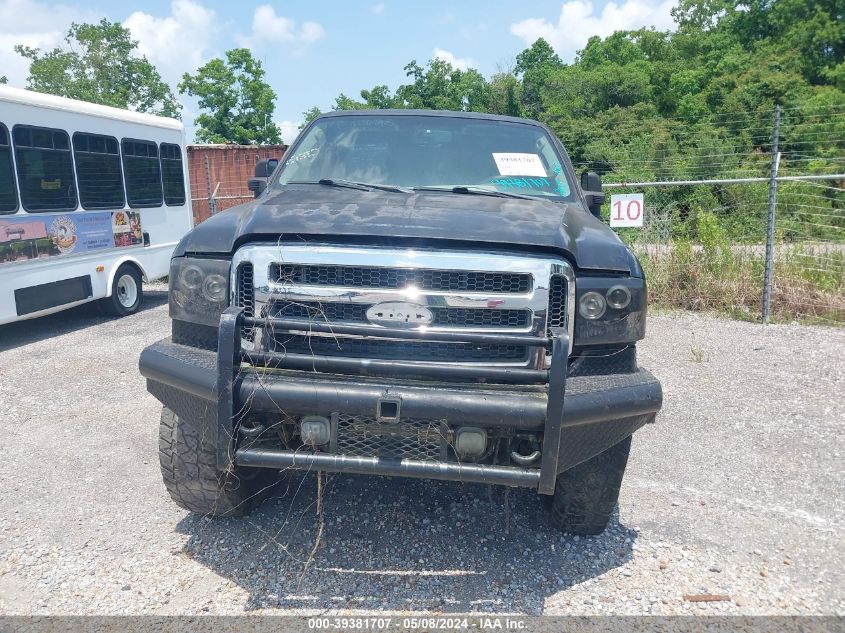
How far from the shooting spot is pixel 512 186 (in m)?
4.19

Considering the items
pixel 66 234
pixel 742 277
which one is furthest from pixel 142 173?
pixel 742 277

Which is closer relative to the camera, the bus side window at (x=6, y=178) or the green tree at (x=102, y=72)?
the bus side window at (x=6, y=178)

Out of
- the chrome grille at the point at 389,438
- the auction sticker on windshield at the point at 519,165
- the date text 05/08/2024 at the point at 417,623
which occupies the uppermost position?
the auction sticker on windshield at the point at 519,165

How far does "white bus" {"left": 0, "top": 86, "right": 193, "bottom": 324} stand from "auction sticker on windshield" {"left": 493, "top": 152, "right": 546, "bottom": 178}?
636 cm

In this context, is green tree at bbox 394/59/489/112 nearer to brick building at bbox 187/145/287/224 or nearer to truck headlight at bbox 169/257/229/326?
brick building at bbox 187/145/287/224

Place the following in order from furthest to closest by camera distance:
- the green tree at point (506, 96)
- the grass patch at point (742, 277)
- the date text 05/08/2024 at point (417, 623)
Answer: the green tree at point (506, 96)
the grass patch at point (742, 277)
the date text 05/08/2024 at point (417, 623)

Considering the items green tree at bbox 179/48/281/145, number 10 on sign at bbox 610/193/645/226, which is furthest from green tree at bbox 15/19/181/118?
number 10 on sign at bbox 610/193/645/226

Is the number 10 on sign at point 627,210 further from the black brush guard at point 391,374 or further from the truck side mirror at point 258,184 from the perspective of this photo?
the black brush guard at point 391,374

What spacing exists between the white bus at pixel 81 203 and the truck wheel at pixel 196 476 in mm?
5740

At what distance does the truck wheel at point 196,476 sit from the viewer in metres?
3.38

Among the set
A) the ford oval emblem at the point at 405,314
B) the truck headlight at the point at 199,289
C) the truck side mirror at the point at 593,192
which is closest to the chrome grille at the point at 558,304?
the ford oval emblem at the point at 405,314

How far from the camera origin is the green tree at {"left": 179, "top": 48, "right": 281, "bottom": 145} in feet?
121

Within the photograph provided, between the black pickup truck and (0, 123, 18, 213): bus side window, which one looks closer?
the black pickup truck

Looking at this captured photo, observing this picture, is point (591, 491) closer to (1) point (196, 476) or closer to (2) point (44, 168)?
(1) point (196, 476)
